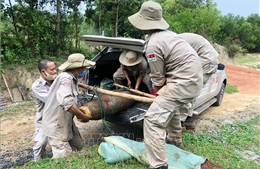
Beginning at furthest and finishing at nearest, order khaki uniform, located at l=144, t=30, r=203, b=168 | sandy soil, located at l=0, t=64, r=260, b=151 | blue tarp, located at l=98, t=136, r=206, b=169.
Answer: sandy soil, located at l=0, t=64, r=260, b=151 < blue tarp, located at l=98, t=136, r=206, b=169 < khaki uniform, located at l=144, t=30, r=203, b=168

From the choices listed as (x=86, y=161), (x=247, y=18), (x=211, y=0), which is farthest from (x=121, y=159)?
(x=247, y=18)

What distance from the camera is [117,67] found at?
549cm

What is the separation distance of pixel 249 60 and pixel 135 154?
19883 mm

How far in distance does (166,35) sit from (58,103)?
1526 mm

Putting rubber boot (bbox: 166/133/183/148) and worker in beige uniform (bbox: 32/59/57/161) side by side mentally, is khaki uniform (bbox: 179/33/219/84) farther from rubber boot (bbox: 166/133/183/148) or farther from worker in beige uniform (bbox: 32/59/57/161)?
worker in beige uniform (bbox: 32/59/57/161)

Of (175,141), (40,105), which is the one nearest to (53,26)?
(40,105)

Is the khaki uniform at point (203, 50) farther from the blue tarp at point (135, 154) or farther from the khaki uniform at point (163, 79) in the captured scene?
the blue tarp at point (135, 154)

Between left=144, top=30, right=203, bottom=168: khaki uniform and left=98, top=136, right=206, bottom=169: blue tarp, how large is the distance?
30 cm

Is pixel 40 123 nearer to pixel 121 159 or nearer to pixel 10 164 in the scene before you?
pixel 10 164

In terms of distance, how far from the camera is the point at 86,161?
10.0ft

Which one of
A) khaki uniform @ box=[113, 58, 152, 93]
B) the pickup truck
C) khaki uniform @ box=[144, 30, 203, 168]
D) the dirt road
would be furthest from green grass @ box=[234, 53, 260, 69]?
khaki uniform @ box=[144, 30, 203, 168]

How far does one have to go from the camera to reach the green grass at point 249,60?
18.8 metres

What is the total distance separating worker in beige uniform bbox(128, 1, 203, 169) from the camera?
2756 mm

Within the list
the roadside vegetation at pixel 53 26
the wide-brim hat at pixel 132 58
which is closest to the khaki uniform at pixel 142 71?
the wide-brim hat at pixel 132 58
